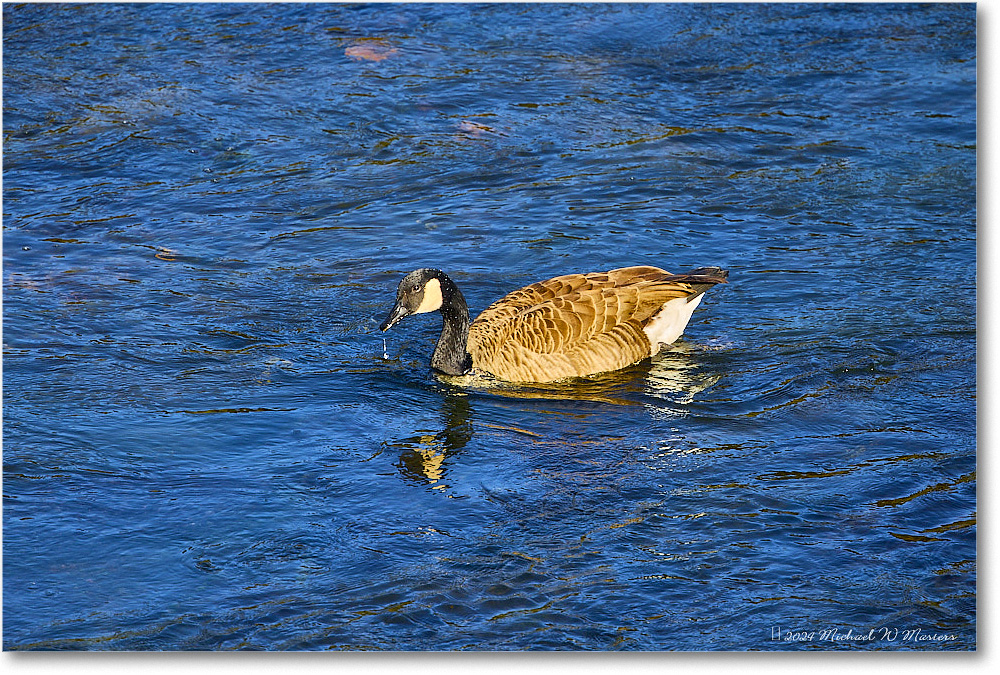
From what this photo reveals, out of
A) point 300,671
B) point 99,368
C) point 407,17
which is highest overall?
point 407,17

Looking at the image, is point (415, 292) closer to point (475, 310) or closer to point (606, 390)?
point (475, 310)

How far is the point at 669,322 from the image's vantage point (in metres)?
8.28

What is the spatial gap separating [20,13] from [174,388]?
4922mm

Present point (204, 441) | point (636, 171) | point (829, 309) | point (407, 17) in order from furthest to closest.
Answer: point (407, 17) < point (636, 171) < point (829, 309) < point (204, 441)

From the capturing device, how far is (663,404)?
7695mm

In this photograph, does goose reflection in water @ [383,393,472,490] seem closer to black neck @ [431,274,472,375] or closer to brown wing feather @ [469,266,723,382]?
black neck @ [431,274,472,375]

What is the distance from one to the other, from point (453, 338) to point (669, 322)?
1.56 m

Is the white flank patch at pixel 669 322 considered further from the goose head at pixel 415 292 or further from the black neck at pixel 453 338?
the goose head at pixel 415 292

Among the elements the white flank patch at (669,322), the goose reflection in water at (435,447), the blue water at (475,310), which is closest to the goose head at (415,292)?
the blue water at (475,310)

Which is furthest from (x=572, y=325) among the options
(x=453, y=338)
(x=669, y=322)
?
(x=453, y=338)

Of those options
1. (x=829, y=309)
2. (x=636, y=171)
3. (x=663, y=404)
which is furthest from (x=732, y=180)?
(x=663, y=404)

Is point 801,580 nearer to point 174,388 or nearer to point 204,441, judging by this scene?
point 204,441

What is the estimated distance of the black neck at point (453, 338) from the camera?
320 inches

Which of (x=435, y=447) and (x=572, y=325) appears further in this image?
(x=572, y=325)
